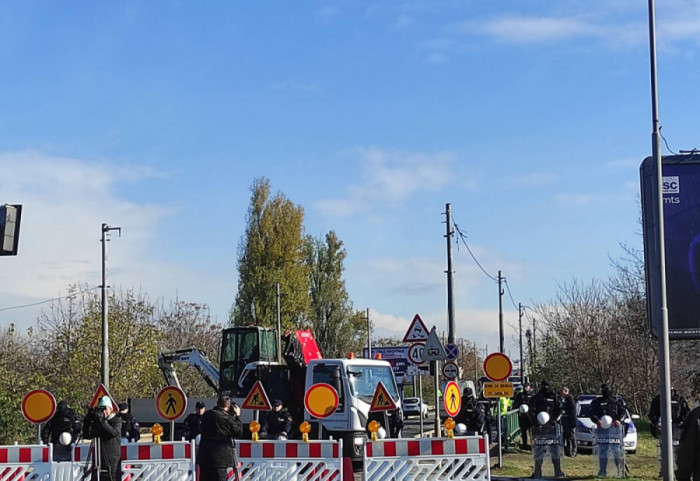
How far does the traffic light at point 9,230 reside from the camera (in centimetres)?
1389

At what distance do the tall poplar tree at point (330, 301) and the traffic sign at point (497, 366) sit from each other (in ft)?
181

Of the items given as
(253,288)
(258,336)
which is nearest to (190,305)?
(253,288)

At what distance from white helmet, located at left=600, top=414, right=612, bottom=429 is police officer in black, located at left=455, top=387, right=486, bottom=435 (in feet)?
15.2

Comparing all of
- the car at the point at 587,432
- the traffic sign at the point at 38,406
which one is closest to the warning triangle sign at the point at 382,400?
the traffic sign at the point at 38,406

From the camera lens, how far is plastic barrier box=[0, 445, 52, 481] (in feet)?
47.9

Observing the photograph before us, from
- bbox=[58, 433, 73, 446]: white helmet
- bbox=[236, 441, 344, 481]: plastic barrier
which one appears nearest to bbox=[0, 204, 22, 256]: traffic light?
bbox=[58, 433, 73, 446]: white helmet

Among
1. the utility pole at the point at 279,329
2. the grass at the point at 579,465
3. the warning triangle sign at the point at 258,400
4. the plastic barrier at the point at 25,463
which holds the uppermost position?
the utility pole at the point at 279,329

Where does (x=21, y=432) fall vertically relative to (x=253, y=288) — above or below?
below

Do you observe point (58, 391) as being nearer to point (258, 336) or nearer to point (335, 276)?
point (258, 336)

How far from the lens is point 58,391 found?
112ft

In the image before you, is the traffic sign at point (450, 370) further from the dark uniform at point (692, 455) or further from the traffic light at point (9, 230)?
the dark uniform at point (692, 455)

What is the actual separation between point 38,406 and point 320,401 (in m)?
4.67

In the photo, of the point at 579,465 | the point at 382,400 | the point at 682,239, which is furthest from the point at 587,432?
the point at 382,400

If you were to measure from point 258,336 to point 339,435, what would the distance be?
8.69 metres
